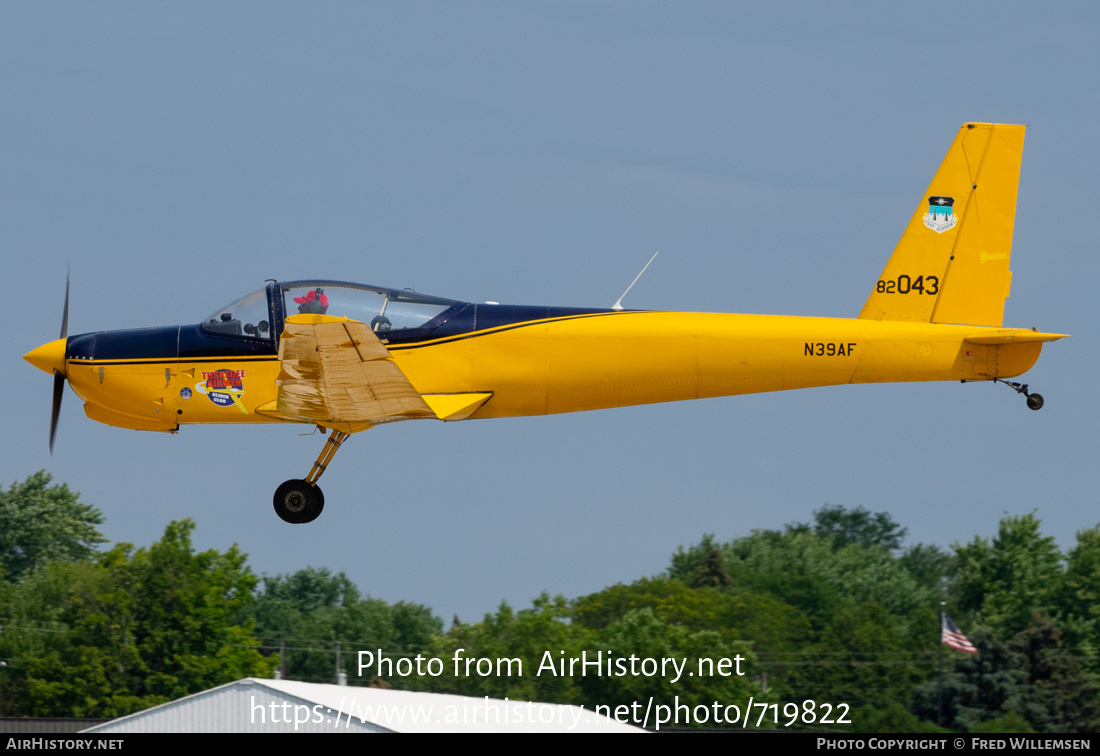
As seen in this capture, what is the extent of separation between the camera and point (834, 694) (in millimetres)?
61375

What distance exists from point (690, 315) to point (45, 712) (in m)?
42.0

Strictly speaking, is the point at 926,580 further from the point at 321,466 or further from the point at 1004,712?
the point at 321,466

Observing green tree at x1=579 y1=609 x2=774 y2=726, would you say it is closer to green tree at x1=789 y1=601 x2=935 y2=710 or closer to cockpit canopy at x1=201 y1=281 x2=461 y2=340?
green tree at x1=789 y1=601 x2=935 y2=710

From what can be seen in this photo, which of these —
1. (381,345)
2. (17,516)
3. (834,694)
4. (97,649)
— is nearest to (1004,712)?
(834,694)

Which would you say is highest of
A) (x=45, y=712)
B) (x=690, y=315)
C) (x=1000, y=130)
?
(x=1000, y=130)

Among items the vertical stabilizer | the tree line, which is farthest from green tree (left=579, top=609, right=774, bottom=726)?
the vertical stabilizer

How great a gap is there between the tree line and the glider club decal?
106 feet

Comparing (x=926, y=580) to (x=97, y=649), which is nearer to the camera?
(x=97, y=649)

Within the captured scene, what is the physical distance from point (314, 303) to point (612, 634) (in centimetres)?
3953

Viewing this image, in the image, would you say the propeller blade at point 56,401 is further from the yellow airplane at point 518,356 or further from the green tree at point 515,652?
the green tree at point 515,652

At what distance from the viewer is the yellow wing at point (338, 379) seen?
1571cm

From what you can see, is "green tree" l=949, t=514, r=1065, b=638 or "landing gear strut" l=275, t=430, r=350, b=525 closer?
"landing gear strut" l=275, t=430, r=350, b=525

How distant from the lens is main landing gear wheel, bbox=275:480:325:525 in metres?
17.5

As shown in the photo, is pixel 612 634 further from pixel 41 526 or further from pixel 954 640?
pixel 41 526
